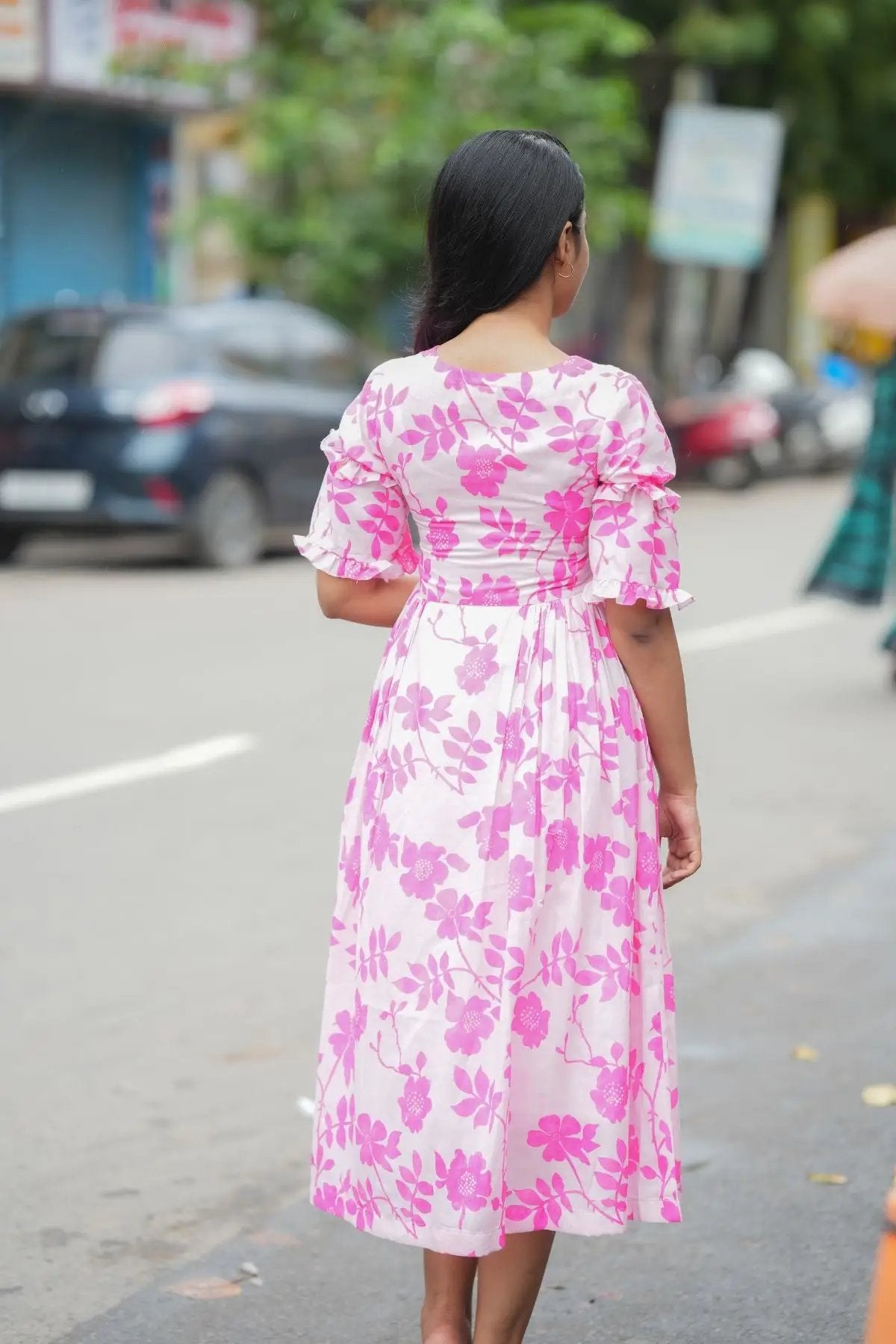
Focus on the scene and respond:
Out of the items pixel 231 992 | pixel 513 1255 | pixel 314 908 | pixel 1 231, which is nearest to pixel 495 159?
pixel 513 1255

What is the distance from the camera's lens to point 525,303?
112 inches

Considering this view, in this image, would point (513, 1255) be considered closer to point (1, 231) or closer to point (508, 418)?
point (508, 418)

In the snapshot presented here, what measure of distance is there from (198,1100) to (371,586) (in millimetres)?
1695

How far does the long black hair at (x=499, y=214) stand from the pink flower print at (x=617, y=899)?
0.77m

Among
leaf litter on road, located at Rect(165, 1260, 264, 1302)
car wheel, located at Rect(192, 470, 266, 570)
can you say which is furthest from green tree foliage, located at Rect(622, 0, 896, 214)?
leaf litter on road, located at Rect(165, 1260, 264, 1302)

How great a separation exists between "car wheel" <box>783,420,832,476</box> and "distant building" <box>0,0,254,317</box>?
22.7 feet

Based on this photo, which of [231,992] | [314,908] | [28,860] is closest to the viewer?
[231,992]

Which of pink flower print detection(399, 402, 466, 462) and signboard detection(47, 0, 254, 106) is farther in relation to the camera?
signboard detection(47, 0, 254, 106)

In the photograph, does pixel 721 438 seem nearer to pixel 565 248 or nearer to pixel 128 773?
pixel 128 773

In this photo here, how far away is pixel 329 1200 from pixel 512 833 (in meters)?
0.59

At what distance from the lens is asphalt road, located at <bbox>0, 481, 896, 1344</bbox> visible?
11.5 feet

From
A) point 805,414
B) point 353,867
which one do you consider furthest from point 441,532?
point 805,414

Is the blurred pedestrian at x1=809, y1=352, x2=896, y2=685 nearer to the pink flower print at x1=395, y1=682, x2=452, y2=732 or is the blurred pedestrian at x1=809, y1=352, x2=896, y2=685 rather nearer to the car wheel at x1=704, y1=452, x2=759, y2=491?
the pink flower print at x1=395, y1=682, x2=452, y2=732

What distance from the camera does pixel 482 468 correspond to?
9.28 feet
